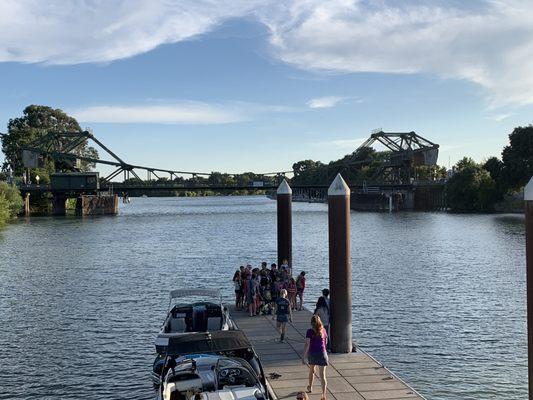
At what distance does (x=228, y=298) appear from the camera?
3042 cm

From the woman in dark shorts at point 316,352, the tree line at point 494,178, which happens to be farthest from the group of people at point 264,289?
the tree line at point 494,178

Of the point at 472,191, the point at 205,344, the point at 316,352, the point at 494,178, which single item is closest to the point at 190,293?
the point at 205,344

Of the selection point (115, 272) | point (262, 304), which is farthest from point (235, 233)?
point (262, 304)

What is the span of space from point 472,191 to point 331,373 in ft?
376

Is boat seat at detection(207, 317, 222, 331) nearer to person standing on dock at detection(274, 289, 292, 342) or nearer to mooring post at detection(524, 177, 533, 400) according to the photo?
person standing on dock at detection(274, 289, 292, 342)

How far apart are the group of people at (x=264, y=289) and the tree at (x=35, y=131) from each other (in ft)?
417

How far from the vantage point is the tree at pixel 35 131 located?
482 feet

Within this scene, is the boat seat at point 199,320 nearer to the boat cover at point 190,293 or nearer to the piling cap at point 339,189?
the boat cover at point 190,293

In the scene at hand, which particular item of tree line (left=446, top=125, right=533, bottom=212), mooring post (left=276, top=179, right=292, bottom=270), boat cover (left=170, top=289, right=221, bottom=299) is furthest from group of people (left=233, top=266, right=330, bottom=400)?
tree line (left=446, top=125, right=533, bottom=212)

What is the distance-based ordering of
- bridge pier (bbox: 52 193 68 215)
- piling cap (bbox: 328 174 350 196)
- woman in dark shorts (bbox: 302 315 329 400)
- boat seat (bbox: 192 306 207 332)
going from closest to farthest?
woman in dark shorts (bbox: 302 315 329 400) → piling cap (bbox: 328 174 350 196) → boat seat (bbox: 192 306 207 332) → bridge pier (bbox: 52 193 68 215)

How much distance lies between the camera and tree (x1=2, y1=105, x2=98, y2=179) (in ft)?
482

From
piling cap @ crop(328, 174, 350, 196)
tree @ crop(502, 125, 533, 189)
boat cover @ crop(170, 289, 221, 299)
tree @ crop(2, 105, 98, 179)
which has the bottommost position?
boat cover @ crop(170, 289, 221, 299)

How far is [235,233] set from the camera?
3110 inches

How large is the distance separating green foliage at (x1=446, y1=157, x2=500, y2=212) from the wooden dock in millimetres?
107801
